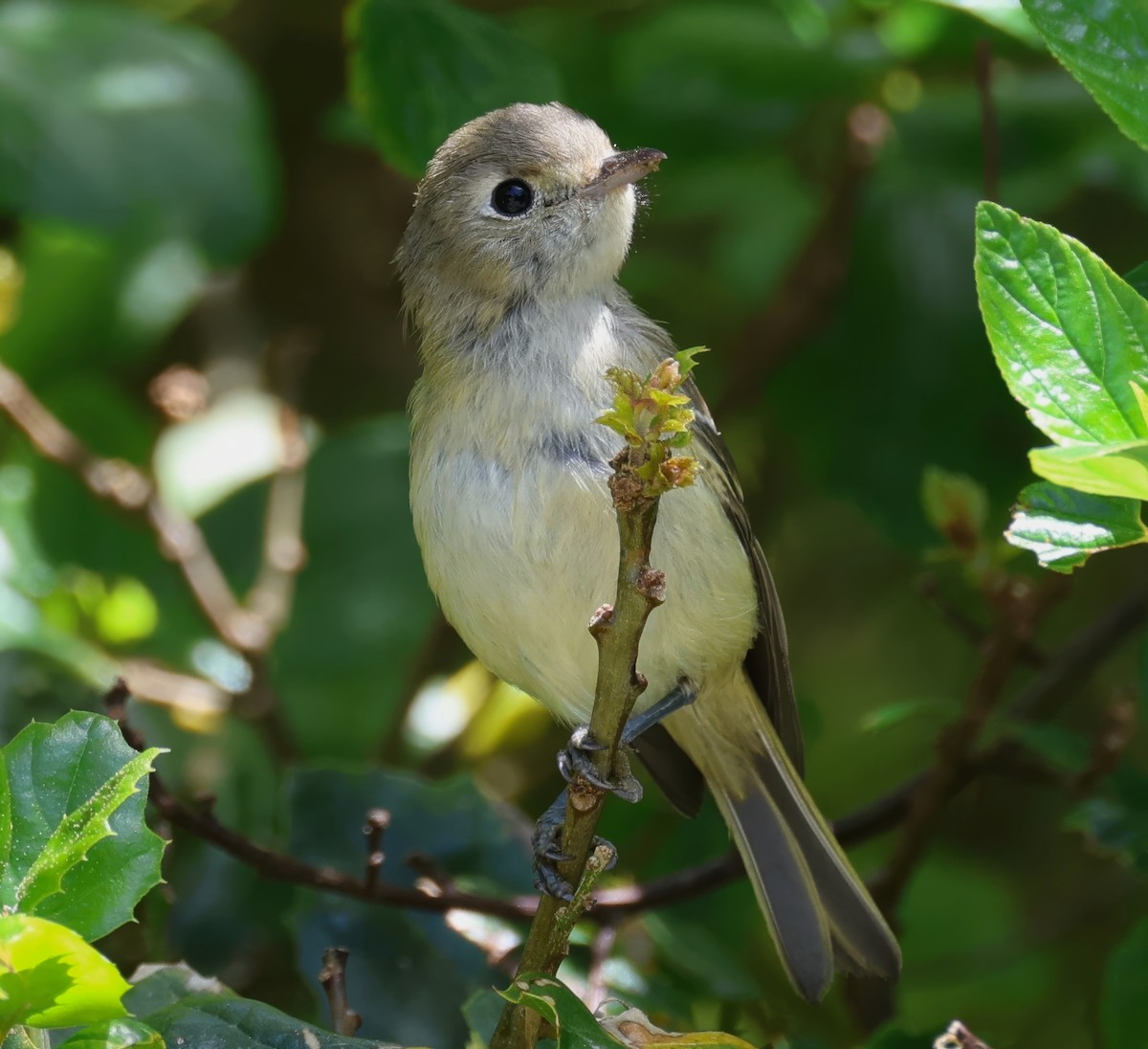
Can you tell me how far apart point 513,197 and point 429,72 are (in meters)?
0.30

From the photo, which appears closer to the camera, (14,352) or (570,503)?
(570,503)

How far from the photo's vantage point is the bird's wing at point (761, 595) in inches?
121

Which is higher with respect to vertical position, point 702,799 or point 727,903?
point 702,799

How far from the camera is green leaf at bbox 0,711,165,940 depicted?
1787 millimetres

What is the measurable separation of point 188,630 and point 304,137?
7.11 feet

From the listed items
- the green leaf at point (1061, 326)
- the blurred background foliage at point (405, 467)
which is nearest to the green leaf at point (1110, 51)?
the green leaf at point (1061, 326)

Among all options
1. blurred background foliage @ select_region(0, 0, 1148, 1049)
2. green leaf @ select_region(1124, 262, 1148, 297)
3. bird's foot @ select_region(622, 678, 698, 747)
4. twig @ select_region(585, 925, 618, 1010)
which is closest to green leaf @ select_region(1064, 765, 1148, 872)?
blurred background foliage @ select_region(0, 0, 1148, 1049)

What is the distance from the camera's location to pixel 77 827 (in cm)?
181

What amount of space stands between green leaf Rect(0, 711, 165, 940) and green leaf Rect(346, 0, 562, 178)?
5.43ft

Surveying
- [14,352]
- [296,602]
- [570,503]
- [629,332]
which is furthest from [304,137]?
[570,503]

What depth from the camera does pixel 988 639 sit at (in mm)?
2986

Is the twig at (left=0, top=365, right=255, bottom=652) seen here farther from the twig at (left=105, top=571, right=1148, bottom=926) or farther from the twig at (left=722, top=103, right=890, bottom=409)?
the twig at (left=722, top=103, right=890, bottom=409)

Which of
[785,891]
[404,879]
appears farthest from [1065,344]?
[404,879]

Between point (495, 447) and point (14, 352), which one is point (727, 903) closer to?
point (495, 447)
